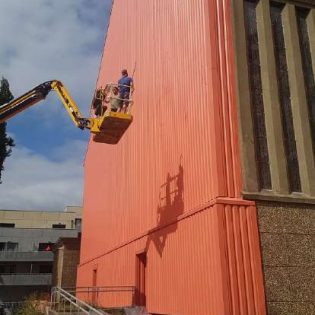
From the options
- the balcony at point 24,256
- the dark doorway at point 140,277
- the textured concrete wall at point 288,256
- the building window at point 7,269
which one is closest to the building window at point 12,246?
the building window at point 7,269

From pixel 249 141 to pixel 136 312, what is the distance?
8.07 metres

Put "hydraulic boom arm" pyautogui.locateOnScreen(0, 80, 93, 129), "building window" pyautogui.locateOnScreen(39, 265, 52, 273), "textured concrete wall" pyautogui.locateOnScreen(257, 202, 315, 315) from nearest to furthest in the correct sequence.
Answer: "textured concrete wall" pyautogui.locateOnScreen(257, 202, 315, 315)
"hydraulic boom arm" pyautogui.locateOnScreen(0, 80, 93, 129)
"building window" pyautogui.locateOnScreen(39, 265, 52, 273)

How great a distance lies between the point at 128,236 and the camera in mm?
19781

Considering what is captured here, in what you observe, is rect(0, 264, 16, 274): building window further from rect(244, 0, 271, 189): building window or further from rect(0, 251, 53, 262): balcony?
rect(244, 0, 271, 189): building window

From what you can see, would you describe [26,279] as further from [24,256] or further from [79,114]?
[79,114]

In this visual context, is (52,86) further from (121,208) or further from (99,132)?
(121,208)

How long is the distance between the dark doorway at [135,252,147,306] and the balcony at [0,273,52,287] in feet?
133

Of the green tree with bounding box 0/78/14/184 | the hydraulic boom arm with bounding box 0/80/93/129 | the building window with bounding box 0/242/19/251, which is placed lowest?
the hydraulic boom arm with bounding box 0/80/93/129

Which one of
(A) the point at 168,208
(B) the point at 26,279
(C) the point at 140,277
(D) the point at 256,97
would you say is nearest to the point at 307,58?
(D) the point at 256,97

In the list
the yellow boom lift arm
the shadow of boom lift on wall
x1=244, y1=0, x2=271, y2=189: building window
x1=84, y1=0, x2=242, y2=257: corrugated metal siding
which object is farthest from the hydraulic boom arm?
x1=244, y1=0, x2=271, y2=189: building window

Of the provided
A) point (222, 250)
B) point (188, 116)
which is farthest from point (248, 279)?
point (188, 116)

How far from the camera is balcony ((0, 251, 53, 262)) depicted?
5569cm

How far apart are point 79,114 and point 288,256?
27.6 feet

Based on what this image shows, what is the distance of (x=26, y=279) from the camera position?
178 feet
